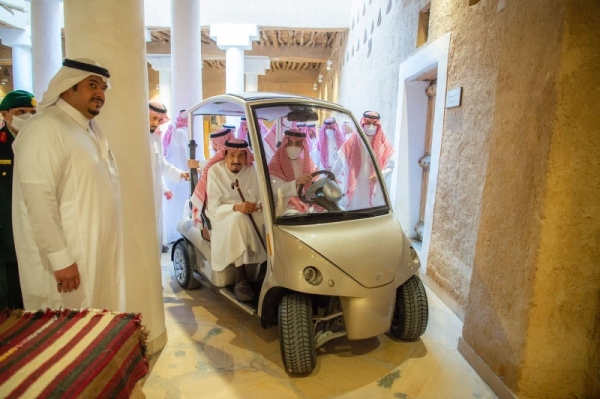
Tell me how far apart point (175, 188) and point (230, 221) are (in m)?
3.15

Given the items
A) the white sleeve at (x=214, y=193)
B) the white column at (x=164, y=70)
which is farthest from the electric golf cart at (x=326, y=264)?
the white column at (x=164, y=70)

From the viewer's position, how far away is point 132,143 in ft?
8.25

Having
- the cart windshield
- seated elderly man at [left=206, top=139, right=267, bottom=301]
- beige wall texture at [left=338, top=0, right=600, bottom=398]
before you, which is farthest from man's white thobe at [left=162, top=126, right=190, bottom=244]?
beige wall texture at [left=338, top=0, right=600, bottom=398]

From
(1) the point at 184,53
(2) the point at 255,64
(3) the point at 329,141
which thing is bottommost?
(3) the point at 329,141

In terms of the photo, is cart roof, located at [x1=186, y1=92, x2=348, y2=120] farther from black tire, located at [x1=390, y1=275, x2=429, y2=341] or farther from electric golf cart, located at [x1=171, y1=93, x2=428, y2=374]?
black tire, located at [x1=390, y1=275, x2=429, y2=341]

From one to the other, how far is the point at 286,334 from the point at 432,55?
11.5ft

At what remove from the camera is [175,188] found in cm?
595

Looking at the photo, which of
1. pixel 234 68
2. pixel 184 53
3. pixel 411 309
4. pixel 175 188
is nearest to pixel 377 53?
pixel 184 53

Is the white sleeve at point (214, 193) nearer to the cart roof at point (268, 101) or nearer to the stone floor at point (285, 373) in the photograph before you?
Answer: the cart roof at point (268, 101)

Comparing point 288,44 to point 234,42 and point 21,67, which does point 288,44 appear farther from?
point 21,67

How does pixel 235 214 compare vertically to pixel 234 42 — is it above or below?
below

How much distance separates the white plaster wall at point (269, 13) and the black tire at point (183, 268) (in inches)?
311

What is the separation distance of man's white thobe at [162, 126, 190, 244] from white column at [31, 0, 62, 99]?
15.4 feet

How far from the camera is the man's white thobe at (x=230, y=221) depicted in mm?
3131
